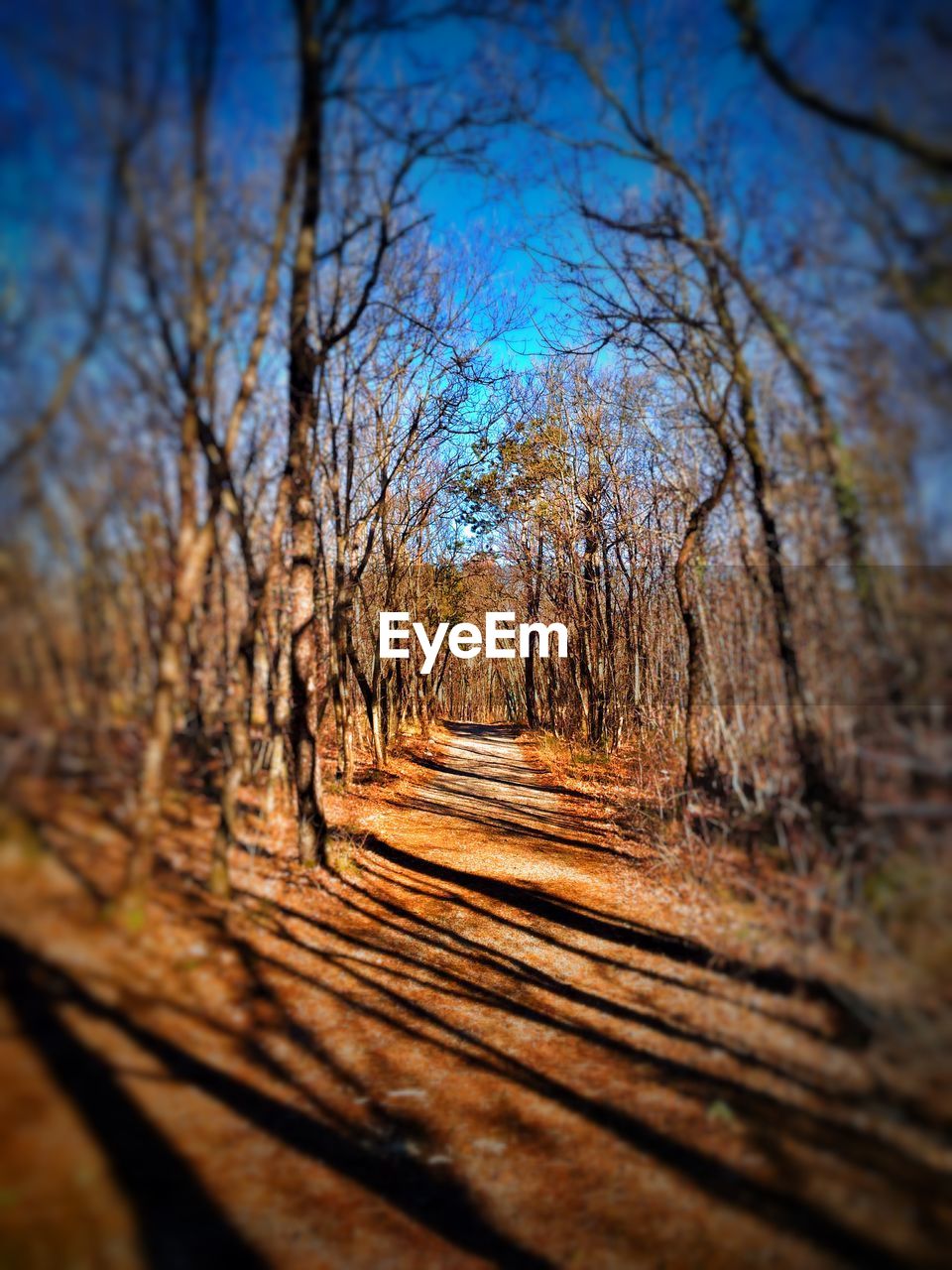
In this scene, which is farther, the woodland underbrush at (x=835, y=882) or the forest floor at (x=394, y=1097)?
the woodland underbrush at (x=835, y=882)

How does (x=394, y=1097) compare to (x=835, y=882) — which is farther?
(x=394, y=1097)

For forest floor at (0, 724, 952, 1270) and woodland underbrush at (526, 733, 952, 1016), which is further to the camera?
woodland underbrush at (526, 733, 952, 1016)

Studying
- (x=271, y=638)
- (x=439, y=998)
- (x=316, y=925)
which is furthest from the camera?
(x=271, y=638)

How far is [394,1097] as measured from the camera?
12.6 feet

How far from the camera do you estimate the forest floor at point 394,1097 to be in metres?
2.24

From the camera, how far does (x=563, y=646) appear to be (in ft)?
67.0

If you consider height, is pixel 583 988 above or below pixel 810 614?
below

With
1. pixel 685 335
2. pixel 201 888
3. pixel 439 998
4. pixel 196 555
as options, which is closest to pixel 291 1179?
pixel 201 888

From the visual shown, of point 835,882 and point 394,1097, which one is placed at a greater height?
point 835,882

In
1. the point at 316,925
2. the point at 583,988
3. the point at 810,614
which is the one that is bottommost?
the point at 583,988

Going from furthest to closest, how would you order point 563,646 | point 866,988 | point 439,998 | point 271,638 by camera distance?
point 563,646 → point 271,638 → point 439,998 → point 866,988

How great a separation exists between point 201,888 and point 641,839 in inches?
268

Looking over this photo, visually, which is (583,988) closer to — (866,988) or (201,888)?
(866,988)

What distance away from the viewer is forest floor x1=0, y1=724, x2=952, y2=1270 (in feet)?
7.36
